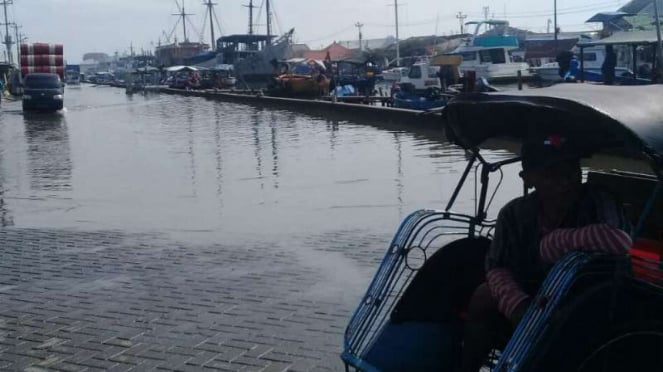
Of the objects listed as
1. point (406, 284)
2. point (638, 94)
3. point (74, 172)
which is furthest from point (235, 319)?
point (74, 172)

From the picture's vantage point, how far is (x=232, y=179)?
49.5 feet

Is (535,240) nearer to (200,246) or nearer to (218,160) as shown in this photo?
(200,246)

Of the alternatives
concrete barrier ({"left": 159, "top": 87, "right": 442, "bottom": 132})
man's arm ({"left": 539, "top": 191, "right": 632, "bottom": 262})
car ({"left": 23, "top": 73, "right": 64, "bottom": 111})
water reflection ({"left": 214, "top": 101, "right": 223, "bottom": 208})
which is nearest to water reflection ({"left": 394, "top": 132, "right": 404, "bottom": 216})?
concrete barrier ({"left": 159, "top": 87, "right": 442, "bottom": 132})

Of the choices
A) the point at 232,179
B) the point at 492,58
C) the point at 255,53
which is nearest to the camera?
the point at 232,179

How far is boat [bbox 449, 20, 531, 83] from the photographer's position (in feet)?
132

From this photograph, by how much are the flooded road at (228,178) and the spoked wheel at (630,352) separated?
6397 mm

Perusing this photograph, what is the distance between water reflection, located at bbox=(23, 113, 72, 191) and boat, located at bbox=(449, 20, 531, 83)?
1883 centimetres

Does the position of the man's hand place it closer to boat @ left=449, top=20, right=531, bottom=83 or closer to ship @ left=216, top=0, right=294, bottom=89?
boat @ left=449, top=20, right=531, bottom=83

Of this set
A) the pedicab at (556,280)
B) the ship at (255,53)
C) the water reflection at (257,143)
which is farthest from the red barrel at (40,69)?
the pedicab at (556,280)

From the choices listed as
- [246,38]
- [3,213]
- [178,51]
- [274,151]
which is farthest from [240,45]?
[3,213]

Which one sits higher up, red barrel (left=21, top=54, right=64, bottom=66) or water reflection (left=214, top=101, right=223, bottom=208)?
red barrel (left=21, top=54, right=64, bottom=66)

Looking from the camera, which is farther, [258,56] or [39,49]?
[258,56]

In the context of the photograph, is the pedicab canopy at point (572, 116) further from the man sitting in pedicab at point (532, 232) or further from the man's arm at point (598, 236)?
the man's arm at point (598, 236)

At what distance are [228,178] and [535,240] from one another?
11.5 meters
